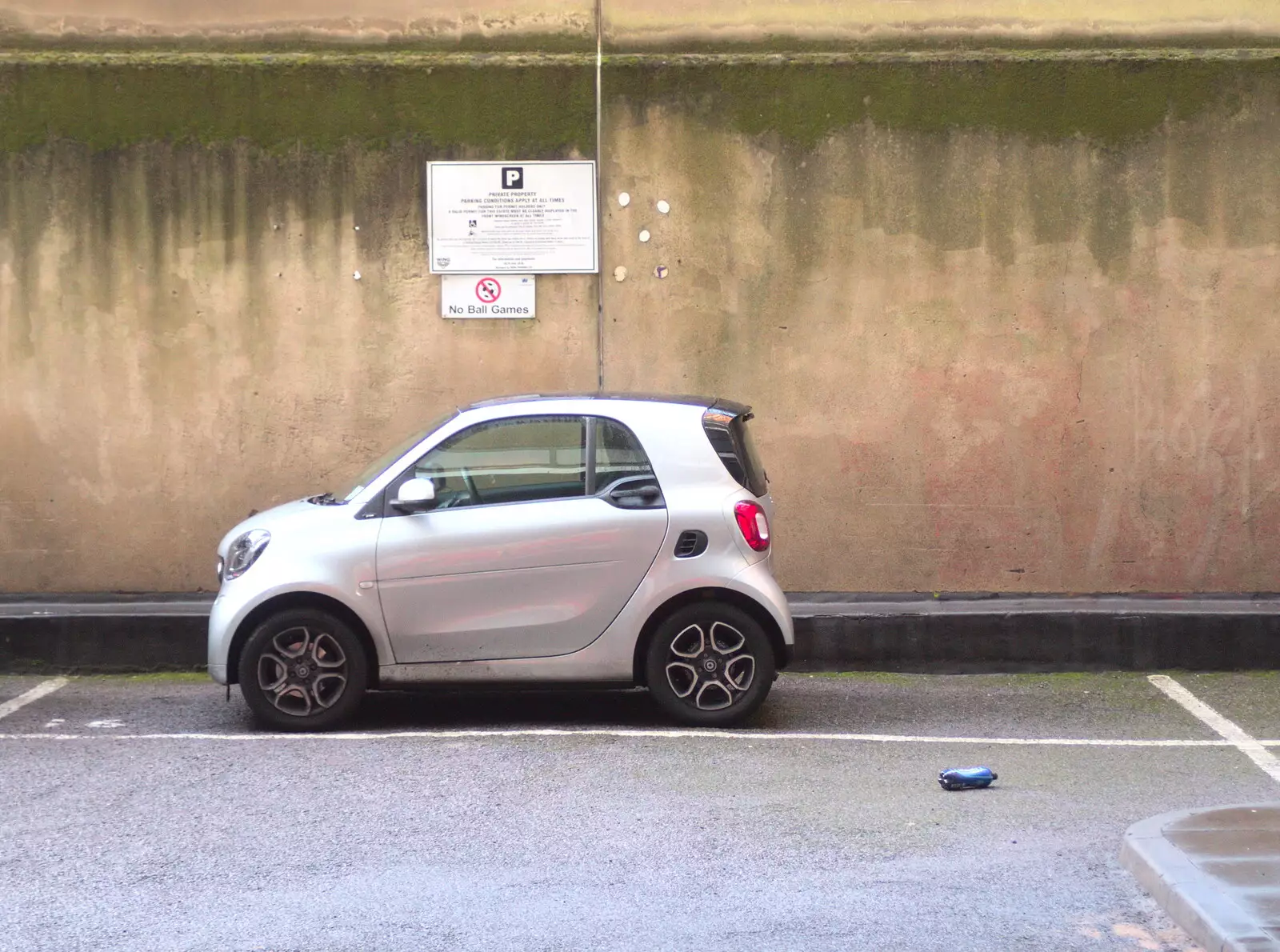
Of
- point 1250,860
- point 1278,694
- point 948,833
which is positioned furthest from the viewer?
point 1278,694

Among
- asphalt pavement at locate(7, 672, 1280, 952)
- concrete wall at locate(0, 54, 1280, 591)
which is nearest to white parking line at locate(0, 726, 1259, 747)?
asphalt pavement at locate(7, 672, 1280, 952)

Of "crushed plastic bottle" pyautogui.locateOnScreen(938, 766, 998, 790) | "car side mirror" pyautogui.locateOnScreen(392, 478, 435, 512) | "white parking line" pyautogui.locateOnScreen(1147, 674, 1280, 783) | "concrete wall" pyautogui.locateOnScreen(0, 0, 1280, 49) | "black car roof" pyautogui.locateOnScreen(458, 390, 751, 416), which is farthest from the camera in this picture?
"concrete wall" pyautogui.locateOnScreen(0, 0, 1280, 49)

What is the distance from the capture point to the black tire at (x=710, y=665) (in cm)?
746

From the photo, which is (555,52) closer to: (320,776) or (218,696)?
(218,696)

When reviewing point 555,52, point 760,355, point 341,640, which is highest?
point 555,52

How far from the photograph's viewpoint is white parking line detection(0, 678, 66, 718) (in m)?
8.30

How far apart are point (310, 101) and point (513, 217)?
158cm

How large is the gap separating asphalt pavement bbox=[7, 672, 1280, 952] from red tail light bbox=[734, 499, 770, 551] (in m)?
0.94

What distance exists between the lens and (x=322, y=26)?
34.2ft

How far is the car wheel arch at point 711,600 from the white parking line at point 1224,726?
2210 mm

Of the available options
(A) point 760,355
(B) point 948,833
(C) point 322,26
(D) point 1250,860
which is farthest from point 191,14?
(D) point 1250,860

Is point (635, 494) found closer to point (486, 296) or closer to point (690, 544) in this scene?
point (690, 544)

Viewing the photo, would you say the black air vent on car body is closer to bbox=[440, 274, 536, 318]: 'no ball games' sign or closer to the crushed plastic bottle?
the crushed plastic bottle

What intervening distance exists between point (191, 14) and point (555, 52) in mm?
2492
